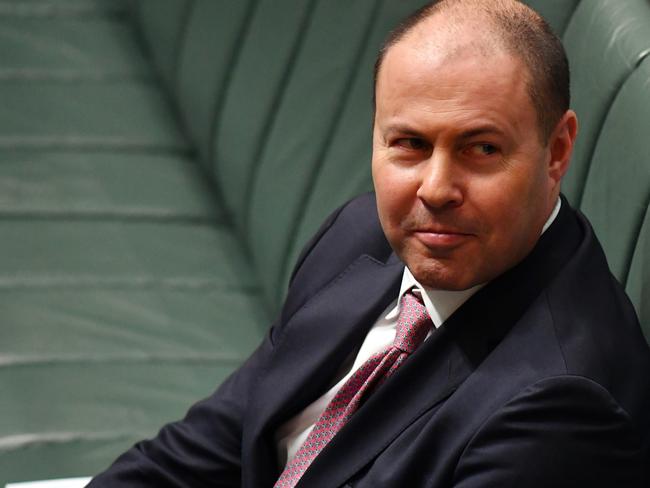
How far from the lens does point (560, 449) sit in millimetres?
1182

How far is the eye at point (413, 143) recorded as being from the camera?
4.29 feet

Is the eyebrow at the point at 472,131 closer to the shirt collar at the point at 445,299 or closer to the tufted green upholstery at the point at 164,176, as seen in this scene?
the shirt collar at the point at 445,299

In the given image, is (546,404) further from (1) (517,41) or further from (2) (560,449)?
(1) (517,41)

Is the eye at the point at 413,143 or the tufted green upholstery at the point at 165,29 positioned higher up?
the eye at the point at 413,143

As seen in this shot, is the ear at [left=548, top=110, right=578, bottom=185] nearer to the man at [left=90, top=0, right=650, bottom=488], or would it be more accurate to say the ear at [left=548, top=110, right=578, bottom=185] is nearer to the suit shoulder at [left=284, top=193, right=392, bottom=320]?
the man at [left=90, top=0, right=650, bottom=488]

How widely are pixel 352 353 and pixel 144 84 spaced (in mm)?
1458

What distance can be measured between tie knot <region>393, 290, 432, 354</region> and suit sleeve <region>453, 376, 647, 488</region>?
195 mm

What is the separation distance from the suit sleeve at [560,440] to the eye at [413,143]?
284mm

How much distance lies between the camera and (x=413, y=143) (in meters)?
1.31

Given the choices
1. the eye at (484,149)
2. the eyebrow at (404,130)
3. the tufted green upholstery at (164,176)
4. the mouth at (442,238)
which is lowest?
the tufted green upholstery at (164,176)

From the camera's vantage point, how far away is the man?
120 cm

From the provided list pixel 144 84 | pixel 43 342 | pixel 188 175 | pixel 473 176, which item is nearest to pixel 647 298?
pixel 473 176

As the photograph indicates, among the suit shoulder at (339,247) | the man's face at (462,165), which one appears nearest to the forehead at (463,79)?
the man's face at (462,165)

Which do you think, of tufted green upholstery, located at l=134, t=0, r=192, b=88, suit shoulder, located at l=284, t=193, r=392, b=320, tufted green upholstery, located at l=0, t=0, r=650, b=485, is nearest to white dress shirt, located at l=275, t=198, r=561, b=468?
suit shoulder, located at l=284, t=193, r=392, b=320
